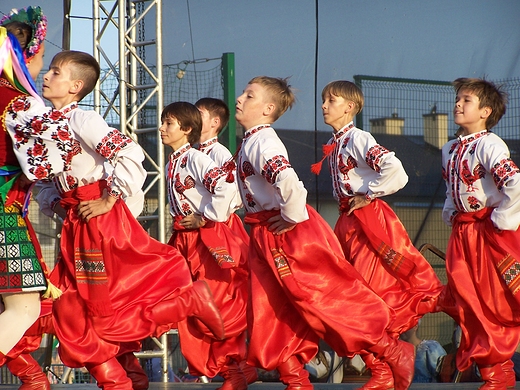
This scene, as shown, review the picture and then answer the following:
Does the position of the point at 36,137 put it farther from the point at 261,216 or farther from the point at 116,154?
the point at 261,216

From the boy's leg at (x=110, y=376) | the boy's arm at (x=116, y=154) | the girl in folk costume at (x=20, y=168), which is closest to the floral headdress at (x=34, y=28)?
the girl in folk costume at (x=20, y=168)

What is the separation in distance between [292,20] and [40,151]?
4253mm

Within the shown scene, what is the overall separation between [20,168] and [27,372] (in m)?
1.16

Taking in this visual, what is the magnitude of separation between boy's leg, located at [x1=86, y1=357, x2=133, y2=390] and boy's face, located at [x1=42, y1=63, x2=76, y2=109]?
1131mm

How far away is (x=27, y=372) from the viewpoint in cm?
416

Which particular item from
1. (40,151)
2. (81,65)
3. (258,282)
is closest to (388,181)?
(258,282)

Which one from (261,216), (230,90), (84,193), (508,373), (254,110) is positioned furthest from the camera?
(230,90)

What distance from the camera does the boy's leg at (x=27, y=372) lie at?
4141 millimetres

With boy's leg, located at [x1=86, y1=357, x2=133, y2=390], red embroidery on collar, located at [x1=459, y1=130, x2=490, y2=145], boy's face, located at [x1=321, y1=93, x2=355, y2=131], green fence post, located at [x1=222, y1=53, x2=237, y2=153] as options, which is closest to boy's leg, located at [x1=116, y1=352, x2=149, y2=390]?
boy's leg, located at [x1=86, y1=357, x2=133, y2=390]

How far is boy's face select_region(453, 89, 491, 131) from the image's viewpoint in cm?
461

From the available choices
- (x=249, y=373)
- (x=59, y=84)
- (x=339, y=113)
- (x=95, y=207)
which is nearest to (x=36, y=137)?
(x=95, y=207)

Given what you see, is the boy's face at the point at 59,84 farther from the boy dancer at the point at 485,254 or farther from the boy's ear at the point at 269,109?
Result: the boy dancer at the point at 485,254

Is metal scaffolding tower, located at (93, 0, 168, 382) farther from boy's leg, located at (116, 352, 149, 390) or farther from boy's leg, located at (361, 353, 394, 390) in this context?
boy's leg, located at (361, 353, 394, 390)

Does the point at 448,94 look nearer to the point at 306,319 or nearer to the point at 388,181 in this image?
the point at 388,181
